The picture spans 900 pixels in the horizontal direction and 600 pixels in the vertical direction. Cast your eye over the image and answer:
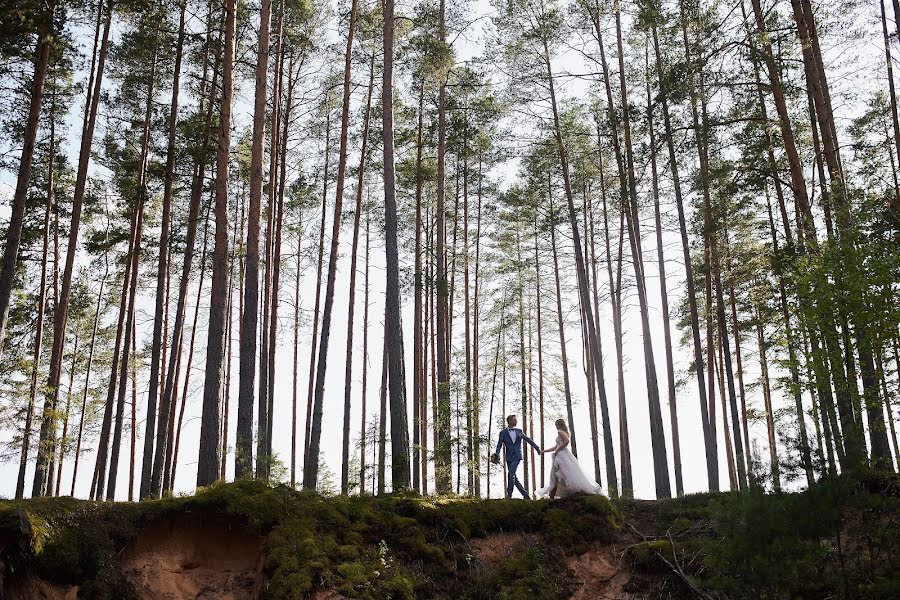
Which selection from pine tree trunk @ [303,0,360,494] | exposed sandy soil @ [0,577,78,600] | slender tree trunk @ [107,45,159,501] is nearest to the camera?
exposed sandy soil @ [0,577,78,600]

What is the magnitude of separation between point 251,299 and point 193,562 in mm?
4153

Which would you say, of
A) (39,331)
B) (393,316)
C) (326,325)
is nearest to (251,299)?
(393,316)

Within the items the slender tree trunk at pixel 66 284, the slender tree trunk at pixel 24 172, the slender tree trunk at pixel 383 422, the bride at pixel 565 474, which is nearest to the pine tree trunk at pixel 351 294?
the slender tree trunk at pixel 383 422

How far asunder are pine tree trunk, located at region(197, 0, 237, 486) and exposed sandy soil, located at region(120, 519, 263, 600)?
210cm

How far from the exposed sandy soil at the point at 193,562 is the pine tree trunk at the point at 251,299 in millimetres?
Result: 1746

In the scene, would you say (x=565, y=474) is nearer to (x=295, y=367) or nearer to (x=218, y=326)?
(x=218, y=326)

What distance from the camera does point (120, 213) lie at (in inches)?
685

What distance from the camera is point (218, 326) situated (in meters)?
9.77

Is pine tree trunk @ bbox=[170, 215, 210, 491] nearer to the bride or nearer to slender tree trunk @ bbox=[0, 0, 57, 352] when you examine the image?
slender tree trunk @ bbox=[0, 0, 57, 352]

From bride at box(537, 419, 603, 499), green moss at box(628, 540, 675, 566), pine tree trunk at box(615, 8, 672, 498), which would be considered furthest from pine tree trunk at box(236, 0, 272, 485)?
pine tree trunk at box(615, 8, 672, 498)

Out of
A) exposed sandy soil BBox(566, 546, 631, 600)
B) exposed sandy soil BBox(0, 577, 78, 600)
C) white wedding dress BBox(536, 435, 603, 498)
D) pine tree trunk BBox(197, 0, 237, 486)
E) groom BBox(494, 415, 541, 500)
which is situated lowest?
exposed sandy soil BBox(566, 546, 631, 600)

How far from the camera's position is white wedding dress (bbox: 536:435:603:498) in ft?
29.4

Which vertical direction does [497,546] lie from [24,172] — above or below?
below

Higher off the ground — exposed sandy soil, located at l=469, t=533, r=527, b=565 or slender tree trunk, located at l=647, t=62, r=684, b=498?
slender tree trunk, located at l=647, t=62, r=684, b=498
